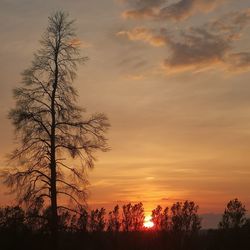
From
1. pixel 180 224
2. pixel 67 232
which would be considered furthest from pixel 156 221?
pixel 67 232

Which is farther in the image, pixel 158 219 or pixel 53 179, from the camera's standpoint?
pixel 158 219

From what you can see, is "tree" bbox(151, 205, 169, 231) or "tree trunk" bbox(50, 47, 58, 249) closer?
"tree trunk" bbox(50, 47, 58, 249)

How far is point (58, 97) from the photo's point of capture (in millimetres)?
25469

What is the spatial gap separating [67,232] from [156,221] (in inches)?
1795

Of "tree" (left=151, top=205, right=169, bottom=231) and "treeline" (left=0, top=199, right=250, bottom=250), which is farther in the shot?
"tree" (left=151, top=205, right=169, bottom=231)

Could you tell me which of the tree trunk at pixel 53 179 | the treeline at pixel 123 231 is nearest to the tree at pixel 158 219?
the treeline at pixel 123 231

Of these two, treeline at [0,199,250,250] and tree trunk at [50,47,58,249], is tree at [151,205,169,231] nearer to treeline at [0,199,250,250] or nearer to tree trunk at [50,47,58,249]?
treeline at [0,199,250,250]

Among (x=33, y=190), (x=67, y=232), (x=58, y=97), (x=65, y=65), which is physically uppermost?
(x=65, y=65)

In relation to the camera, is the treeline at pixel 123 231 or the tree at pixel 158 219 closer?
the treeline at pixel 123 231

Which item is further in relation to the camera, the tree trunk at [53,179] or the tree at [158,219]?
the tree at [158,219]

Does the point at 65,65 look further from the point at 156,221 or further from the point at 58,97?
the point at 156,221

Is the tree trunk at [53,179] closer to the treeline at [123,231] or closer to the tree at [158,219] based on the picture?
the treeline at [123,231]

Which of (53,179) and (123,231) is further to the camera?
(123,231)

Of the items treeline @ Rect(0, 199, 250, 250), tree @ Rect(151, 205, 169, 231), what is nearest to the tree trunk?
treeline @ Rect(0, 199, 250, 250)
